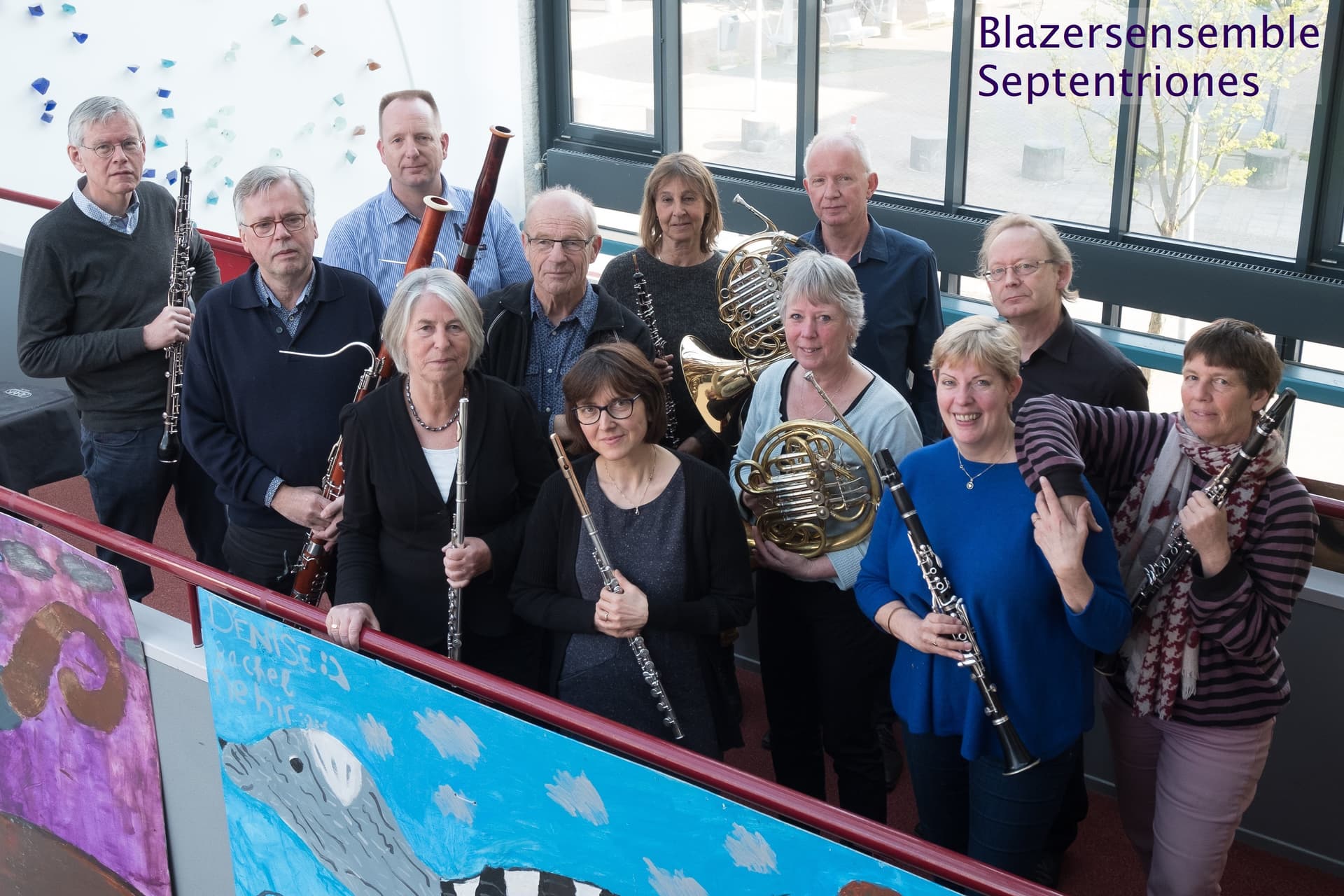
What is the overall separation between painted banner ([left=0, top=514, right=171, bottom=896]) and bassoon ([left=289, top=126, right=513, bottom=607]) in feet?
1.35

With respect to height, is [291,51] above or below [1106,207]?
above

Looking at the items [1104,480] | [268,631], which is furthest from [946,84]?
[268,631]

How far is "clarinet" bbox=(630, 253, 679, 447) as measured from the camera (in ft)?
10.8

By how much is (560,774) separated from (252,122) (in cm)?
551

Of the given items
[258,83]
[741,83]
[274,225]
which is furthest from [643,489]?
[258,83]

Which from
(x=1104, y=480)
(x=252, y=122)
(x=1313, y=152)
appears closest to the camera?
(x=1104, y=480)

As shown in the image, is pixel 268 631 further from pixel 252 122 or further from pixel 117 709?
pixel 252 122

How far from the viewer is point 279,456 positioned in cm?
309

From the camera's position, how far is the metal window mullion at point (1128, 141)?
561 centimetres

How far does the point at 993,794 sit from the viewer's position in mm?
2439

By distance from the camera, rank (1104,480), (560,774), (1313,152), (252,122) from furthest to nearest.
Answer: (252,122) < (1313,152) < (1104,480) < (560,774)

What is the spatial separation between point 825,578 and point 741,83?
4.99 meters

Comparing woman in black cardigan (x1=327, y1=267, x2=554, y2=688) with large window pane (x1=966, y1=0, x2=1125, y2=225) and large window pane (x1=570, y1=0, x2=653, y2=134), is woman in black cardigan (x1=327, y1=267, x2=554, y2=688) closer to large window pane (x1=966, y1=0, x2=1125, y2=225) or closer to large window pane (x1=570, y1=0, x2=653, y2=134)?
large window pane (x1=966, y1=0, x2=1125, y2=225)

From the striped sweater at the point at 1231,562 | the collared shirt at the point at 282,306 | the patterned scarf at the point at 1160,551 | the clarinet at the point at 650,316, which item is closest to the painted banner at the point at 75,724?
the collared shirt at the point at 282,306
